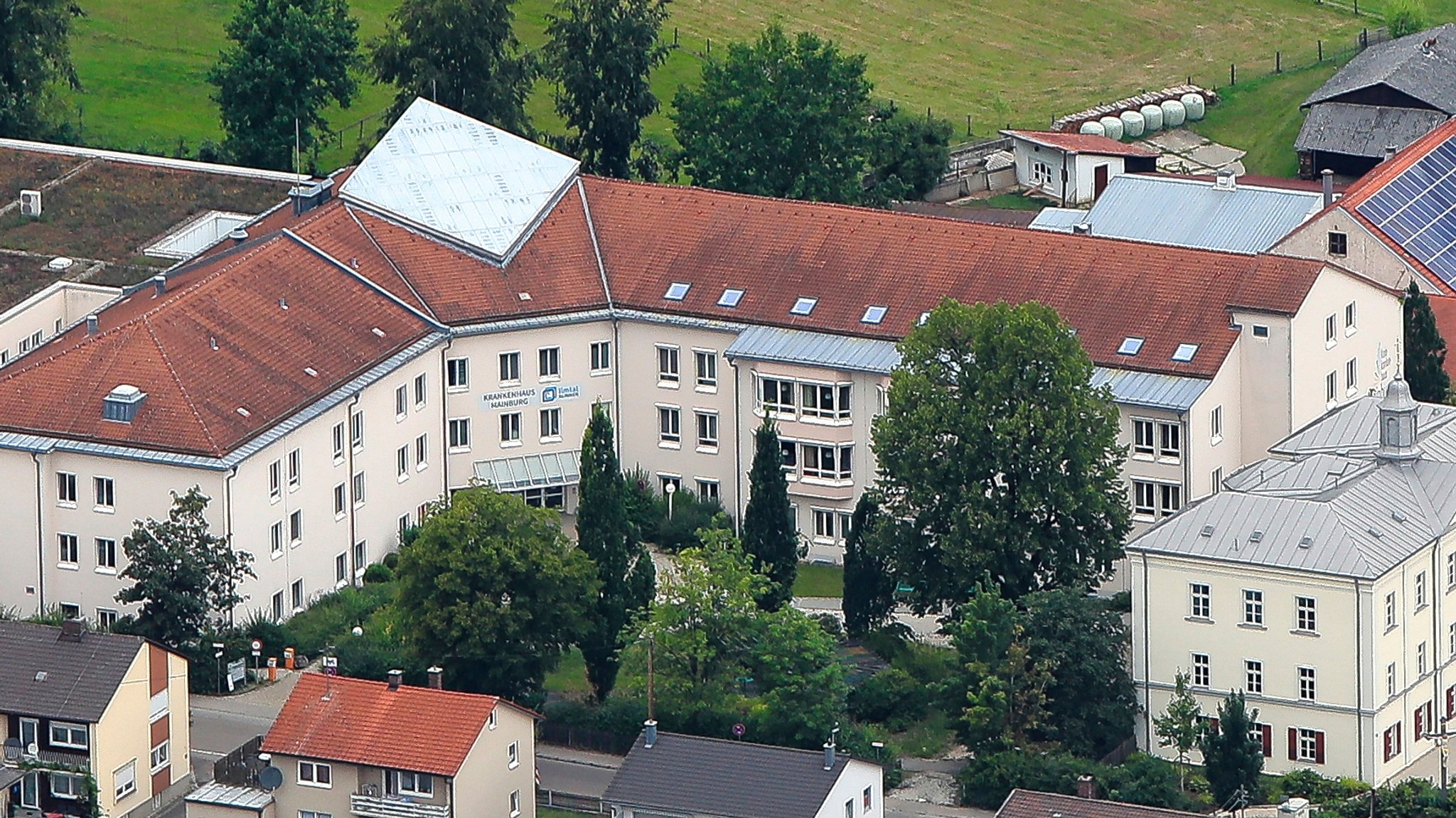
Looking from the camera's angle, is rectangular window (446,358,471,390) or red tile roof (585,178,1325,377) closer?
red tile roof (585,178,1325,377)

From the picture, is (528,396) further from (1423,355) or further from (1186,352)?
(1423,355)

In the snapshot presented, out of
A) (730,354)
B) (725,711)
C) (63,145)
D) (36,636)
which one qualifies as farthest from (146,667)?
(63,145)

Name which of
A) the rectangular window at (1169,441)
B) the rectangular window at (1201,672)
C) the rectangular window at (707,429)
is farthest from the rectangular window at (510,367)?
the rectangular window at (1201,672)

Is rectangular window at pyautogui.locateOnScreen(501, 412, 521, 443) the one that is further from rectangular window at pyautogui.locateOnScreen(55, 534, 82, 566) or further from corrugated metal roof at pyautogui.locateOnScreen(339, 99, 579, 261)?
rectangular window at pyautogui.locateOnScreen(55, 534, 82, 566)

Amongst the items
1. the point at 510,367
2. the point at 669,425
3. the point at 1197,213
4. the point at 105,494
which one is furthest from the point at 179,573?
the point at 1197,213

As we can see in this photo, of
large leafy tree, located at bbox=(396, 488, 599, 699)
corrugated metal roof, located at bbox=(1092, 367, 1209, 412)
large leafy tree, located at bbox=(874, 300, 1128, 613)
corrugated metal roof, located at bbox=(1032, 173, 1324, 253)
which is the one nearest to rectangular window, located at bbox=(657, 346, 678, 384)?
corrugated metal roof, located at bbox=(1092, 367, 1209, 412)

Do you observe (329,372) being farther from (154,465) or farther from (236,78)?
(236,78)
